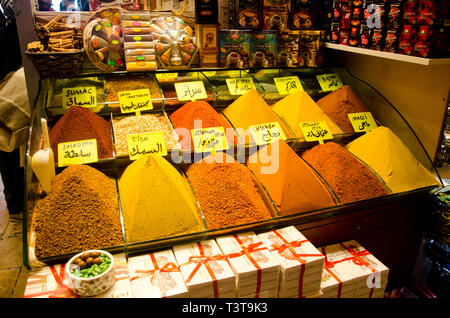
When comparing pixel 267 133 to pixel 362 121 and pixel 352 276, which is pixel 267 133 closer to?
pixel 362 121

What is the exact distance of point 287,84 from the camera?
6.63 ft

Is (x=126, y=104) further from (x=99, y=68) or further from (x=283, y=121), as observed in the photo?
(x=283, y=121)

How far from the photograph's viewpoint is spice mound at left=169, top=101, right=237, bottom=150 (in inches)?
64.7

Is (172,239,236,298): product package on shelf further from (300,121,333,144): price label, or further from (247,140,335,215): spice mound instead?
(300,121,333,144): price label

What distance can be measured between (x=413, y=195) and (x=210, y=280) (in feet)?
3.92

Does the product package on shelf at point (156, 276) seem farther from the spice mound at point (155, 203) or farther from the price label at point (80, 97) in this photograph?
the price label at point (80, 97)

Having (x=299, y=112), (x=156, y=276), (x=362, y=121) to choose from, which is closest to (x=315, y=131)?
(x=299, y=112)

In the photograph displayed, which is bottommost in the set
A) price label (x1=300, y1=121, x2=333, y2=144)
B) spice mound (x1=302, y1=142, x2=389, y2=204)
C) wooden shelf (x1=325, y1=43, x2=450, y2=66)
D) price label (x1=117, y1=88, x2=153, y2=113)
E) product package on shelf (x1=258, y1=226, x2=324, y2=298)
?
product package on shelf (x1=258, y1=226, x2=324, y2=298)

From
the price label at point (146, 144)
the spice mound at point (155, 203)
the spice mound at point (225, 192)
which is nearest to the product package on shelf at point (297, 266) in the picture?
the spice mound at point (225, 192)

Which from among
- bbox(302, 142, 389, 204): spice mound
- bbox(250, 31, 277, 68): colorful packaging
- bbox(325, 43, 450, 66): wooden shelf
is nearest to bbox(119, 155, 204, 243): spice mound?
bbox(302, 142, 389, 204): spice mound

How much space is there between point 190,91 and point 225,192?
2.20ft

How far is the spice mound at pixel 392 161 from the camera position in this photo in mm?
1675

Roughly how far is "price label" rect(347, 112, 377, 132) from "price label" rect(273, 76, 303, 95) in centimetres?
36

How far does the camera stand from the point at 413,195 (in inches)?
67.4
